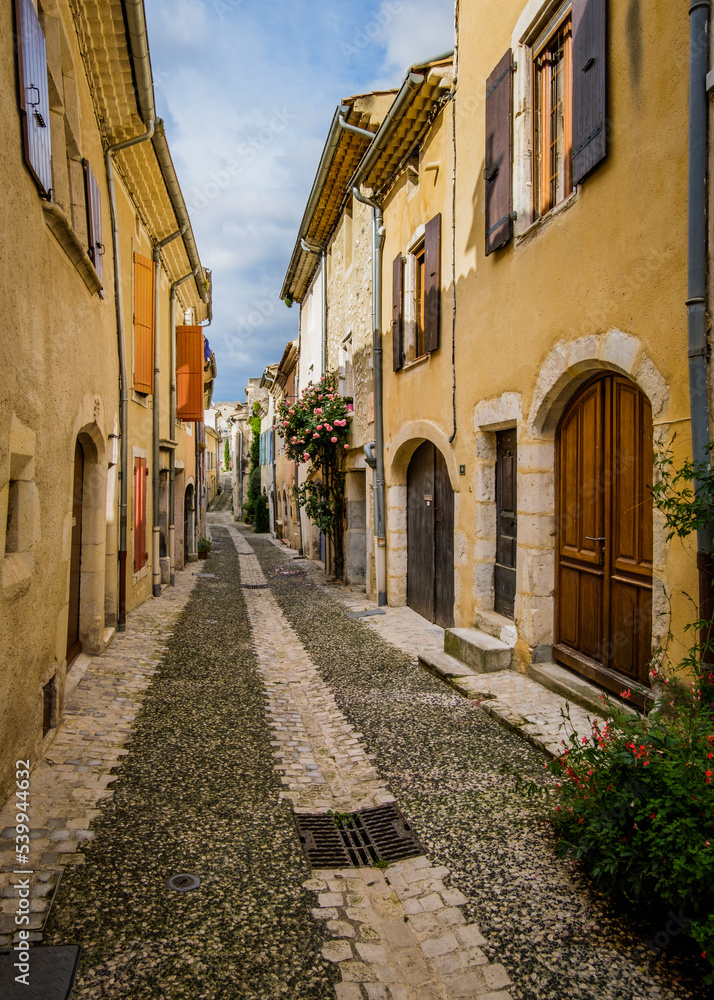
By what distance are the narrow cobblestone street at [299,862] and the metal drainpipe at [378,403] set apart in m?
3.79

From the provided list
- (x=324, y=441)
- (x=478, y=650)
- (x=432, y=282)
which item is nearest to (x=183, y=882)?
(x=478, y=650)

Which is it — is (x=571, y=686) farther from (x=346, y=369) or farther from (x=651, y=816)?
(x=346, y=369)

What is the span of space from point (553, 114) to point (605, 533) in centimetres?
331

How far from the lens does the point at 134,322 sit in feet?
28.1

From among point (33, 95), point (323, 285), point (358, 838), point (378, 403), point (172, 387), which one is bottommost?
point (358, 838)

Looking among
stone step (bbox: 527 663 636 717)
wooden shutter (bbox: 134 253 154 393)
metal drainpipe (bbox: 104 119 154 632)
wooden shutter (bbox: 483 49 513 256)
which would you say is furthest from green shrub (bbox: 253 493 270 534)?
stone step (bbox: 527 663 636 717)

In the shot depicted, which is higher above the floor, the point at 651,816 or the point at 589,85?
the point at 589,85

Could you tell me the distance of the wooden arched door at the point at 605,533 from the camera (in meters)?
4.09

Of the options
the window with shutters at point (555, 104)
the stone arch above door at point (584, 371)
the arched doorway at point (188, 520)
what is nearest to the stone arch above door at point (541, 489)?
the stone arch above door at point (584, 371)

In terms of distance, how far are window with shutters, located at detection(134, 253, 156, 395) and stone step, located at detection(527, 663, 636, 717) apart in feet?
20.9

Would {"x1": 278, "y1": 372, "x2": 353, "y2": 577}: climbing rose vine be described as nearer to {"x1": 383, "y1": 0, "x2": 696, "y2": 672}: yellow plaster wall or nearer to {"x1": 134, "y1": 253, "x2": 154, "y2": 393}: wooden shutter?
{"x1": 134, "y1": 253, "x2": 154, "y2": 393}: wooden shutter

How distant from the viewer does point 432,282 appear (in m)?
7.45

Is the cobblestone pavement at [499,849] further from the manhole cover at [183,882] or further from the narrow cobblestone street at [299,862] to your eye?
the manhole cover at [183,882]

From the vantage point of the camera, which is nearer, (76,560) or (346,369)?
(76,560)
